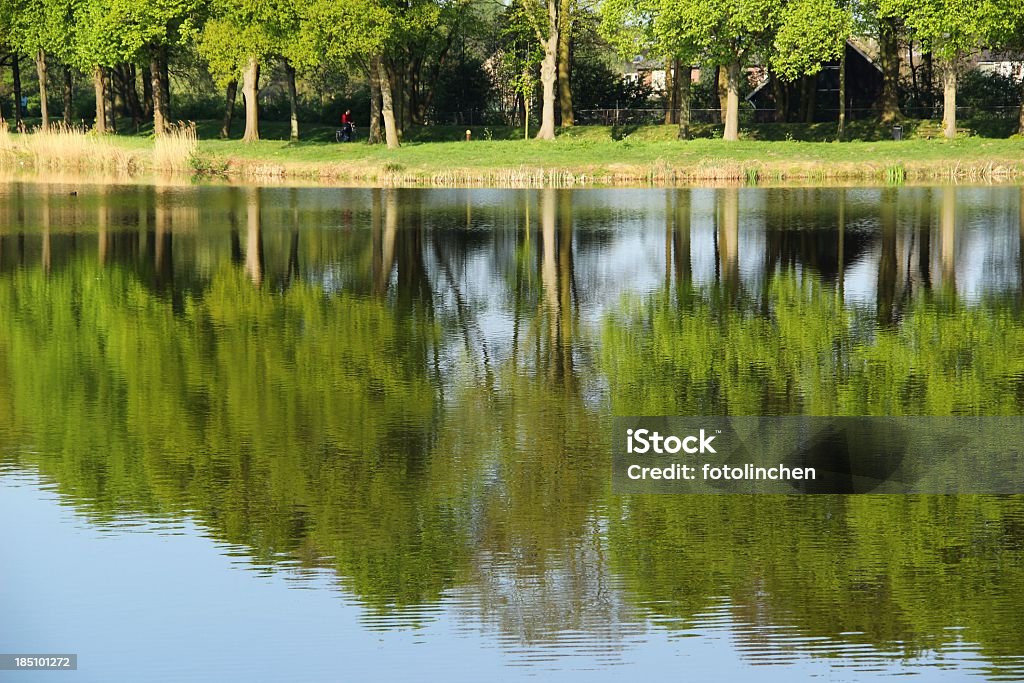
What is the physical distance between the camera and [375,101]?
225ft

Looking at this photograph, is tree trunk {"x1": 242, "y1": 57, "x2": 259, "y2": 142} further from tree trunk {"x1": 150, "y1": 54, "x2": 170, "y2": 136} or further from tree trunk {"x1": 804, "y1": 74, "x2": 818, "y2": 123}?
tree trunk {"x1": 804, "y1": 74, "x2": 818, "y2": 123}

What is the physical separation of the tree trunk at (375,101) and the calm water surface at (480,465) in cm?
4030

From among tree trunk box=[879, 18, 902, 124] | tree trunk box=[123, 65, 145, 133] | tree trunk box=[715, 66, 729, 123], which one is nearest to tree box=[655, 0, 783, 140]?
tree trunk box=[879, 18, 902, 124]

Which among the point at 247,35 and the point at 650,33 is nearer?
the point at 247,35

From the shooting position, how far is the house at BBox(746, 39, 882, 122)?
255 ft

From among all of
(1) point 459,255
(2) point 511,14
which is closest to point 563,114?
(2) point 511,14

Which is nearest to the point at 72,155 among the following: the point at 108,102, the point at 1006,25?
the point at 108,102

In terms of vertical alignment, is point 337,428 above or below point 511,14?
below

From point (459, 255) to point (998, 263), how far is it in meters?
9.83

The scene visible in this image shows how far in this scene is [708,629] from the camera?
8578mm

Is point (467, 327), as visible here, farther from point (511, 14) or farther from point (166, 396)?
point (511, 14)

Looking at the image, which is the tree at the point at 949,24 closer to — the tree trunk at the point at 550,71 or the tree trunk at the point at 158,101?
the tree trunk at the point at 550,71

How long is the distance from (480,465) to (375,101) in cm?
5821

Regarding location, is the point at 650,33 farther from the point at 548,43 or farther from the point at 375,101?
the point at 375,101
